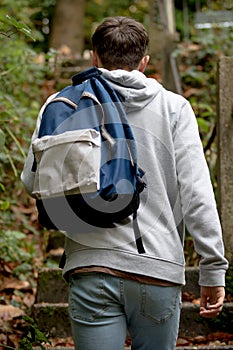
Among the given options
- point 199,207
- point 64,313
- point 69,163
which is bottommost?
point 64,313

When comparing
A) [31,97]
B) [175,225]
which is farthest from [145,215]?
[31,97]

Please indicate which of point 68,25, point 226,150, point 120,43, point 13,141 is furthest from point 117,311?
point 68,25

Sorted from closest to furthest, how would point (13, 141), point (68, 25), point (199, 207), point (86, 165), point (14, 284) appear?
1. point (86, 165)
2. point (199, 207)
3. point (14, 284)
4. point (13, 141)
5. point (68, 25)

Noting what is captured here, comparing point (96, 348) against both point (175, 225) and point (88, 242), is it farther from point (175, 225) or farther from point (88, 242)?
point (175, 225)

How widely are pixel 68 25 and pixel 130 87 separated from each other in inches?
445

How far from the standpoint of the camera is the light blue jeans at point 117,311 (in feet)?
7.06

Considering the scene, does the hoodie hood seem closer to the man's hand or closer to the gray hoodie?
the gray hoodie

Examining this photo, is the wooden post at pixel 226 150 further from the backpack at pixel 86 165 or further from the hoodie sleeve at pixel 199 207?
the backpack at pixel 86 165

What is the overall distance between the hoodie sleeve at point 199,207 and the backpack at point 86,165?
17 centimetres

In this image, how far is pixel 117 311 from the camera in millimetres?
2180

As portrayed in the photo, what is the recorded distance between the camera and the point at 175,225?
2301mm

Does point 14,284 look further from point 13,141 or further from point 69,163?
point 69,163

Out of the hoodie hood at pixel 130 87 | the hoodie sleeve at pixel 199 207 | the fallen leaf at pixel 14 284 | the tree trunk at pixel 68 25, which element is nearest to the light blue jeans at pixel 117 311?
the hoodie sleeve at pixel 199 207

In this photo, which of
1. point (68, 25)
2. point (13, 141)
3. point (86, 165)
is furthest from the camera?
point (68, 25)
